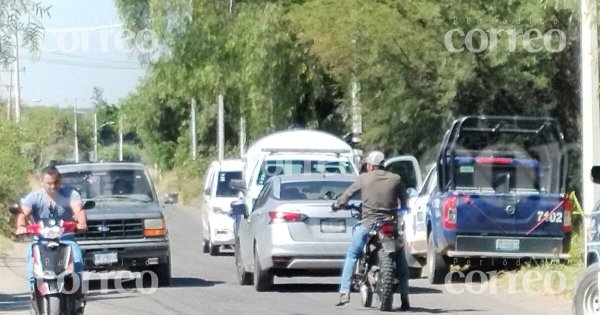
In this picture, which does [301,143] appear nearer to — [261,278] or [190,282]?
[190,282]

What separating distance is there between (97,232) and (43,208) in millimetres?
6065

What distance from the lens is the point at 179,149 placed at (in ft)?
269

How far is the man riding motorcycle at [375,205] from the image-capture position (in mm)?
16375

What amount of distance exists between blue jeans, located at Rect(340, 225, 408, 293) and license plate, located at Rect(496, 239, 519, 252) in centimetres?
457

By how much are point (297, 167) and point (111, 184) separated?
515 cm

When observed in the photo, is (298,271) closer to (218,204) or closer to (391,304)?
(391,304)

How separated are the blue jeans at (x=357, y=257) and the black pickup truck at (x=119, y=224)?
4532 millimetres

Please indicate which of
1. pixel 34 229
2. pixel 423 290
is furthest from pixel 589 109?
pixel 34 229

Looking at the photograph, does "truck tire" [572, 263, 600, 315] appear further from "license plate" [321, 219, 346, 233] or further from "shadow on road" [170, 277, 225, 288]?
"shadow on road" [170, 277, 225, 288]

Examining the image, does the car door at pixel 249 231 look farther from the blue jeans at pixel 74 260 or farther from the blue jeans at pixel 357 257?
the blue jeans at pixel 74 260

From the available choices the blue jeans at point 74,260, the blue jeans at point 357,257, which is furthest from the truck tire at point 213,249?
the blue jeans at point 74,260

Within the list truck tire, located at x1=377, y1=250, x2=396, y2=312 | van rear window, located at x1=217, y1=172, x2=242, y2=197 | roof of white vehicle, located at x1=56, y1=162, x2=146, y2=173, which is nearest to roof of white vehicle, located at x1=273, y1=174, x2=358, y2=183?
→ roof of white vehicle, located at x1=56, y1=162, x2=146, y2=173

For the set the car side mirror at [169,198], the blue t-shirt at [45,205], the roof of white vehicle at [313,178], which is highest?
the roof of white vehicle at [313,178]

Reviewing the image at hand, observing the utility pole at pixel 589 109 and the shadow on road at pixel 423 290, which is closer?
the utility pole at pixel 589 109
